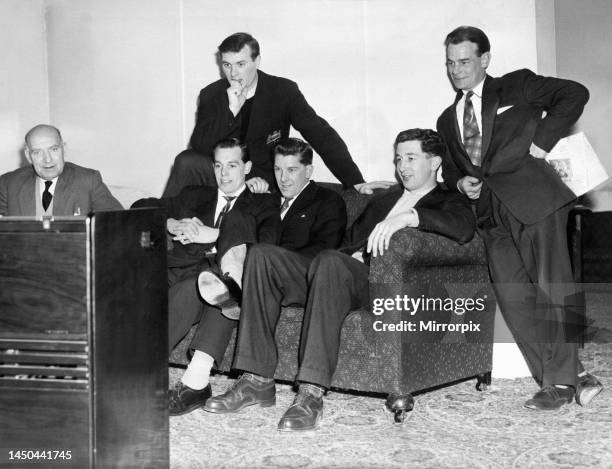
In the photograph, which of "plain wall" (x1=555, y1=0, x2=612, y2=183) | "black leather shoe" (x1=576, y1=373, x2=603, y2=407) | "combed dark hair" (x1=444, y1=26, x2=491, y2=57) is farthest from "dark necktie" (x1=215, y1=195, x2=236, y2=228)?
"plain wall" (x1=555, y1=0, x2=612, y2=183)

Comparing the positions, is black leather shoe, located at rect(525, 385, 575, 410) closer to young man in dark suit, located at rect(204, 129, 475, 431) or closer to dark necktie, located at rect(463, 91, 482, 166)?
young man in dark suit, located at rect(204, 129, 475, 431)

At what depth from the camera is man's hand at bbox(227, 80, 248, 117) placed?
13.5 feet

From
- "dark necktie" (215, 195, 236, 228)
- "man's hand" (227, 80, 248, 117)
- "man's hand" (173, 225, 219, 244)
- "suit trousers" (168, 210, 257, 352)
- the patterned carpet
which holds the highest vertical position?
"man's hand" (227, 80, 248, 117)

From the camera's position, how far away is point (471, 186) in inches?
135

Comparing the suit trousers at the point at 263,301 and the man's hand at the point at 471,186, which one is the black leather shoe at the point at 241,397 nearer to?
the suit trousers at the point at 263,301

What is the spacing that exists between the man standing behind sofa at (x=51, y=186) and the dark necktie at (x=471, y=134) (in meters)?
1.55

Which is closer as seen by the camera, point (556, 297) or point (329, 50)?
point (556, 297)

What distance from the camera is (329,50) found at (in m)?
4.39

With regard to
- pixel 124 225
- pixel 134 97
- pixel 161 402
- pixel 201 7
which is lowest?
pixel 161 402

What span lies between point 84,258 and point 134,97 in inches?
118

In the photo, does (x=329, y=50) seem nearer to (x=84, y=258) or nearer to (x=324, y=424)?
(x=324, y=424)

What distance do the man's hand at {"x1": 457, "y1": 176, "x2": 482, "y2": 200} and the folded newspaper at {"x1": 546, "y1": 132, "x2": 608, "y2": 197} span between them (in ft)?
1.12

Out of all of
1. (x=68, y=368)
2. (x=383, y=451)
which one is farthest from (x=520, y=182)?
(x=68, y=368)

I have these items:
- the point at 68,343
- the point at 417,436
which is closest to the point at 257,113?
the point at 417,436
